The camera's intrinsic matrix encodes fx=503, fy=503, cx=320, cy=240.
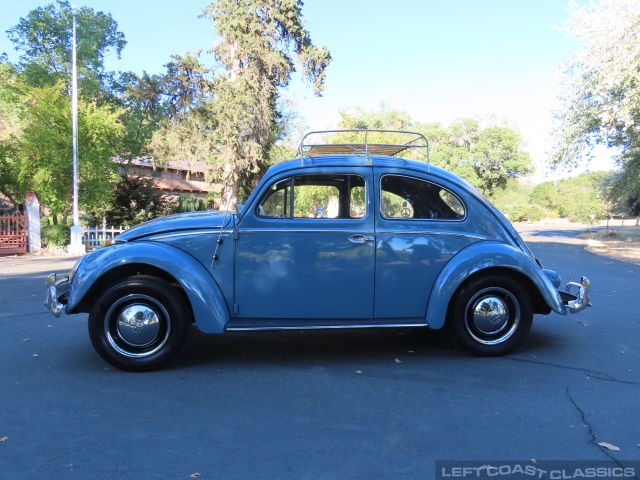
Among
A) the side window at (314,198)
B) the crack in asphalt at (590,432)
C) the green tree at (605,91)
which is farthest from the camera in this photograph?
the green tree at (605,91)

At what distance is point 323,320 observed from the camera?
483cm

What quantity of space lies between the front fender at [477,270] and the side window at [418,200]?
17.8 inches

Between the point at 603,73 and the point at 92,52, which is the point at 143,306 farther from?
the point at 92,52

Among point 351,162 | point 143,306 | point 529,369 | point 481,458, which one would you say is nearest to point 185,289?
point 143,306

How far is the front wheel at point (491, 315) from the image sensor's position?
5.00 m

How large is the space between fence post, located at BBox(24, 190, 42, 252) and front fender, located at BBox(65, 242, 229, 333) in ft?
50.9

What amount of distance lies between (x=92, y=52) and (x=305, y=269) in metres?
35.6

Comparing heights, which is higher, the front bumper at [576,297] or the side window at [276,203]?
the side window at [276,203]

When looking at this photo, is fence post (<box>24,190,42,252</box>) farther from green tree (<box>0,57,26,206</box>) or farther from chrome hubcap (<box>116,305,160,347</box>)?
chrome hubcap (<box>116,305,160,347</box>)

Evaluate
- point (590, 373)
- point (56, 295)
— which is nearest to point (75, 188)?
point (56, 295)

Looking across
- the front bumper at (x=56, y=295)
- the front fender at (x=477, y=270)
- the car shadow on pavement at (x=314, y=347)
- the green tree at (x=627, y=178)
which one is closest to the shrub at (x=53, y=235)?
the car shadow on pavement at (x=314, y=347)

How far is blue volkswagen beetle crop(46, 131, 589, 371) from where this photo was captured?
4625 millimetres

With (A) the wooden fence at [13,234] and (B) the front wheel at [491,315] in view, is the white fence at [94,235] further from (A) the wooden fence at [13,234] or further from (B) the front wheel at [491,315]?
(B) the front wheel at [491,315]

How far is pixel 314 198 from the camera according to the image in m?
5.15
